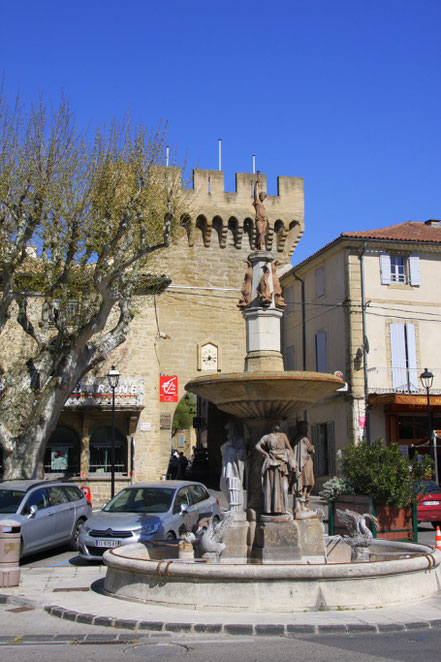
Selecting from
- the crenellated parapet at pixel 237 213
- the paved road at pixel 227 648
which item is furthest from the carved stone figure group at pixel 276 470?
the crenellated parapet at pixel 237 213

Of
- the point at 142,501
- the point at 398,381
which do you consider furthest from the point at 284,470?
the point at 398,381

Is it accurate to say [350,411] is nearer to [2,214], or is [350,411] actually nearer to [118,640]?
[2,214]

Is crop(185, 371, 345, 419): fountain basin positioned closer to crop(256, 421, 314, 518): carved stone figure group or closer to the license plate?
crop(256, 421, 314, 518): carved stone figure group

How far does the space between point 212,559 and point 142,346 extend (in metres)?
17.3

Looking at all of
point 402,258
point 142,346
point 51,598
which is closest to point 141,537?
point 51,598

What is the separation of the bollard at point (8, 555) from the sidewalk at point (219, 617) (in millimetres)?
711

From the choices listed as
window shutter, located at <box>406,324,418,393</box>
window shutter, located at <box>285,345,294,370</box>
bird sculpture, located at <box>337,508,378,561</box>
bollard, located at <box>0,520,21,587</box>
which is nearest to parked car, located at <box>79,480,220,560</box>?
bollard, located at <box>0,520,21,587</box>

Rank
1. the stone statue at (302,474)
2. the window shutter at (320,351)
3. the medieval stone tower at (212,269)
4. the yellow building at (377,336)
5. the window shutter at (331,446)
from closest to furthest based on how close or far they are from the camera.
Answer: the stone statue at (302,474), the yellow building at (377,336), the window shutter at (331,446), the window shutter at (320,351), the medieval stone tower at (212,269)

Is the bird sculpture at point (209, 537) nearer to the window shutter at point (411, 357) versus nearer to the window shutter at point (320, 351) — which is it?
the window shutter at point (411, 357)

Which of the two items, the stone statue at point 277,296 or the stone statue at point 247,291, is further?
the stone statue at point 247,291

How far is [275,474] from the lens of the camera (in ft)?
29.0

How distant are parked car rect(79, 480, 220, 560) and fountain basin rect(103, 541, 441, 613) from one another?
2.33 m

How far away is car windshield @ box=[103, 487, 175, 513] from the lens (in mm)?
12406

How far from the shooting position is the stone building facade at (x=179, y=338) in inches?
955
